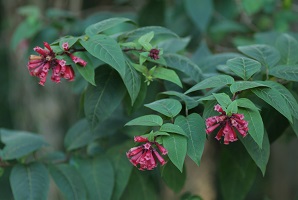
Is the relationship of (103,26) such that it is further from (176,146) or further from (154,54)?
(176,146)

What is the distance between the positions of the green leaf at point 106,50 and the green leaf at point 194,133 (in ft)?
0.59

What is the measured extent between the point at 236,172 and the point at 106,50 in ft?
2.02

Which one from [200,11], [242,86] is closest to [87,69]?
[242,86]

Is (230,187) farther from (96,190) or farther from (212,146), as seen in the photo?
(212,146)

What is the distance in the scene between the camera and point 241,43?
2.38 metres

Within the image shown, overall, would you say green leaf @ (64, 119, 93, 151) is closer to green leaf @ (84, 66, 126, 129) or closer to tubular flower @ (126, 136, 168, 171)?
green leaf @ (84, 66, 126, 129)

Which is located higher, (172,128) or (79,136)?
(172,128)

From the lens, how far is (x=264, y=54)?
1478 millimetres

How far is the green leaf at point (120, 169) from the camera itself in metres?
1.59

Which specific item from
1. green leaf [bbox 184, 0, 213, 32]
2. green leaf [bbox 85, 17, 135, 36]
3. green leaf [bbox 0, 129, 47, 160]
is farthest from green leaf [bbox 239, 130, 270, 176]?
green leaf [bbox 184, 0, 213, 32]

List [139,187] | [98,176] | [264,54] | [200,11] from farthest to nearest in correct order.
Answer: [200,11] → [139,187] → [98,176] → [264,54]

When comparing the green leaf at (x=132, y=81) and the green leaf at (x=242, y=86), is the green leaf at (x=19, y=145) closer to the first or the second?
the green leaf at (x=132, y=81)

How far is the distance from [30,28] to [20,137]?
0.81 m

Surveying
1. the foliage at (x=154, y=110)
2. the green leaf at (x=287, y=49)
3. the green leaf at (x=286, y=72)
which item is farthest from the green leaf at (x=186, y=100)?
the green leaf at (x=287, y=49)
